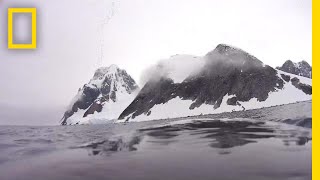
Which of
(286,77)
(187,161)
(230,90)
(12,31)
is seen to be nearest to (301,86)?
(286,77)

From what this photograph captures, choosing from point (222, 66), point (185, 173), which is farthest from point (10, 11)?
point (222, 66)

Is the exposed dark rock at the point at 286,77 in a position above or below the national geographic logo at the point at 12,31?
above

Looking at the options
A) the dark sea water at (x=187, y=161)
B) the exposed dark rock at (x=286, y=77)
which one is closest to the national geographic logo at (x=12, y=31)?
the dark sea water at (x=187, y=161)

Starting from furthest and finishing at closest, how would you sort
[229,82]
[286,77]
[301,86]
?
[229,82] → [286,77] → [301,86]

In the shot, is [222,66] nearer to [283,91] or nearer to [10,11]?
[283,91]

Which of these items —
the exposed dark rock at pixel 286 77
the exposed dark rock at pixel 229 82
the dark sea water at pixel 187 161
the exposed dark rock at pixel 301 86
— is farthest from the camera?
the exposed dark rock at pixel 286 77

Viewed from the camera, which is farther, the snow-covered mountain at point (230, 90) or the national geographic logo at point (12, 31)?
the snow-covered mountain at point (230, 90)

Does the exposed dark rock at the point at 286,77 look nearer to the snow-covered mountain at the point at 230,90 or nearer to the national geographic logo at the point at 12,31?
the snow-covered mountain at the point at 230,90

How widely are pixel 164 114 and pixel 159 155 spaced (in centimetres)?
16342

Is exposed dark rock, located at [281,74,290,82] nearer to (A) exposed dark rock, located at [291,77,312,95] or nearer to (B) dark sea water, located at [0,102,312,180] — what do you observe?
(A) exposed dark rock, located at [291,77,312,95]

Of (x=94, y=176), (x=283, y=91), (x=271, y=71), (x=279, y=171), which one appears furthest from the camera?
(x=271, y=71)

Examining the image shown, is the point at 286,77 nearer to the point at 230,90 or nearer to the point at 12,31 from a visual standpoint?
the point at 230,90

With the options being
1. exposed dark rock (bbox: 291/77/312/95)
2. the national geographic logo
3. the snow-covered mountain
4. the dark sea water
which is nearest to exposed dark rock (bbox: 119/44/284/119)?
the snow-covered mountain

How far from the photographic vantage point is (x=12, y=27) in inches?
618
